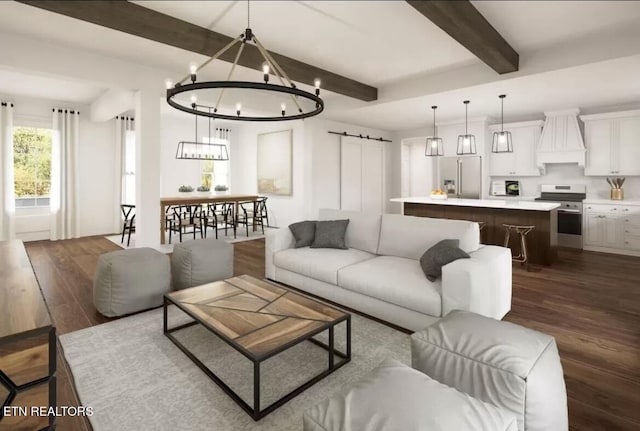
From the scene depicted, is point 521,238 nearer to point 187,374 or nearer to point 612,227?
point 612,227

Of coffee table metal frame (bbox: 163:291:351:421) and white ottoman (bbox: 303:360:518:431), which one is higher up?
white ottoman (bbox: 303:360:518:431)

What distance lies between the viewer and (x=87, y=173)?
7.24m

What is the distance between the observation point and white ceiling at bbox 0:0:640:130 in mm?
3031

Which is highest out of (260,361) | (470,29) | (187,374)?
(470,29)

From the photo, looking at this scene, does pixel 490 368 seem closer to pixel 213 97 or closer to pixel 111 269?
pixel 111 269

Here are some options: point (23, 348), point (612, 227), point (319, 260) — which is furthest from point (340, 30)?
point (612, 227)

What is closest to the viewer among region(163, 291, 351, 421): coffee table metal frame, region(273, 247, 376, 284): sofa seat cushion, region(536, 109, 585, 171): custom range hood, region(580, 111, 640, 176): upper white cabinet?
region(163, 291, 351, 421): coffee table metal frame

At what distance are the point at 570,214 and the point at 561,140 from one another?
141cm

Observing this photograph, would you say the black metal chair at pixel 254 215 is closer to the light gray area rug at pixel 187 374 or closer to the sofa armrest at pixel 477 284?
the light gray area rug at pixel 187 374

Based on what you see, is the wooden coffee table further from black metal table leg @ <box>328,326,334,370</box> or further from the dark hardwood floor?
the dark hardwood floor

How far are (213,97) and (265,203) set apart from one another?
365 cm

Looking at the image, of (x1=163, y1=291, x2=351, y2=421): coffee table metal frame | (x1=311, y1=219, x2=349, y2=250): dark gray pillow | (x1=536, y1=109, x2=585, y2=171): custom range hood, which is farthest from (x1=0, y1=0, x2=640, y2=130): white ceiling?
(x1=163, y1=291, x2=351, y2=421): coffee table metal frame

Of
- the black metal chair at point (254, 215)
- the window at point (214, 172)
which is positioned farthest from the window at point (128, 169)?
the black metal chair at point (254, 215)

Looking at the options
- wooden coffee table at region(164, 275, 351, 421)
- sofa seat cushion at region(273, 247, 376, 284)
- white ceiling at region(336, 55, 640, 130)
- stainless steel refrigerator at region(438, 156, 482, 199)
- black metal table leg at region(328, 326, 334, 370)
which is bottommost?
black metal table leg at region(328, 326, 334, 370)
